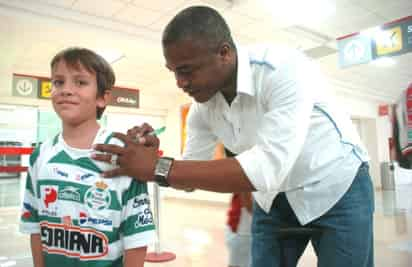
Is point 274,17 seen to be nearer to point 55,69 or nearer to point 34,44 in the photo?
point 34,44

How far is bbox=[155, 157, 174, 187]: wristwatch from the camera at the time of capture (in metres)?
0.90

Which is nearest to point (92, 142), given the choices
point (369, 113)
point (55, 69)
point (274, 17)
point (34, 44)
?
point (55, 69)

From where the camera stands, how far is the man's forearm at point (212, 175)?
0.89 m

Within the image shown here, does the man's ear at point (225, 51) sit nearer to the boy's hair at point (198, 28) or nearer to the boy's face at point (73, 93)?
the boy's hair at point (198, 28)

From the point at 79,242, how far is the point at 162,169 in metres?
0.31

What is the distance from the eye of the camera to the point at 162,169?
0.91 m

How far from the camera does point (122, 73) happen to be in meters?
7.90

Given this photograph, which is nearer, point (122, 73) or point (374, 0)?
point (374, 0)

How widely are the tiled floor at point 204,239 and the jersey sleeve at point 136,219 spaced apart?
7.57ft

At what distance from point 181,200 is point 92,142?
8604 millimetres

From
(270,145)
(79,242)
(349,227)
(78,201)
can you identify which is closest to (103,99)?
(78,201)

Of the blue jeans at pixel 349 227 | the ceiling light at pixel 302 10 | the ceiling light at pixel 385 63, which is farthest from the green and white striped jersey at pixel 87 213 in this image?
the ceiling light at pixel 385 63

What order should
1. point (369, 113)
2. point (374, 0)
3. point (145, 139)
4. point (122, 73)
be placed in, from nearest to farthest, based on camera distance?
point (145, 139) < point (374, 0) < point (122, 73) < point (369, 113)

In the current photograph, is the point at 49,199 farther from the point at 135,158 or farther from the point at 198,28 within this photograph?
the point at 198,28
